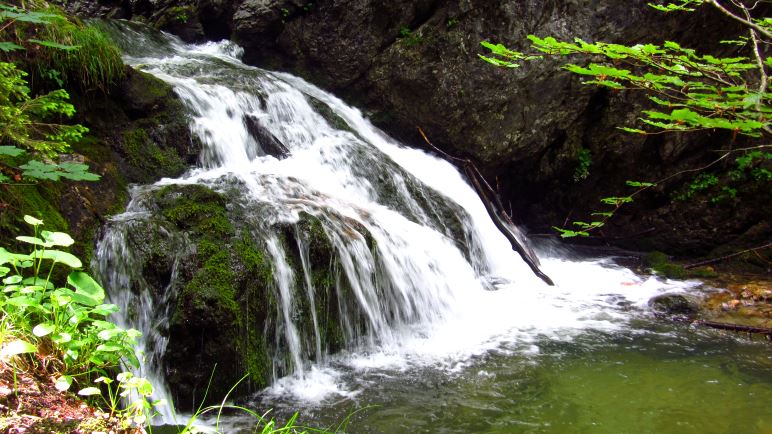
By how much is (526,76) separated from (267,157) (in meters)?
4.85

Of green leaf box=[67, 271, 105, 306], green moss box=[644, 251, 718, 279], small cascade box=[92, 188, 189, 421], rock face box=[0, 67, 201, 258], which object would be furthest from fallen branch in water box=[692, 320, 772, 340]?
rock face box=[0, 67, 201, 258]

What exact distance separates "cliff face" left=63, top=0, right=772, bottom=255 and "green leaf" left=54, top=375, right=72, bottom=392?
25.5ft

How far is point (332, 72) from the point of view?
31.1 feet

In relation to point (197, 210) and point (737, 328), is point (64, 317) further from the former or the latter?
point (737, 328)

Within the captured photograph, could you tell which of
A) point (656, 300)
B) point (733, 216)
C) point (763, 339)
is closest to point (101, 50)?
point (656, 300)

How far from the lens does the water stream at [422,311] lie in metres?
3.67

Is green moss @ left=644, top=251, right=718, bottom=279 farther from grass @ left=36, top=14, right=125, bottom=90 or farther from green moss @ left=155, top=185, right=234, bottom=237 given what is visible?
grass @ left=36, top=14, right=125, bottom=90

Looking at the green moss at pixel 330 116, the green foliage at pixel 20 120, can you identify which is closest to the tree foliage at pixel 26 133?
the green foliage at pixel 20 120

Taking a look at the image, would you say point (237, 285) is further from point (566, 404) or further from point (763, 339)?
point (763, 339)

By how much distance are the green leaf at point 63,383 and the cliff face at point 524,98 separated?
25.5 ft

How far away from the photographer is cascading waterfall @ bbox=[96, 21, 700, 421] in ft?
14.1

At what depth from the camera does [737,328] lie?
5.30 meters

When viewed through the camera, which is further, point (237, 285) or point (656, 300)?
point (656, 300)

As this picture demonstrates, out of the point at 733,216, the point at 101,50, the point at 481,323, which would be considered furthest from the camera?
the point at 733,216
